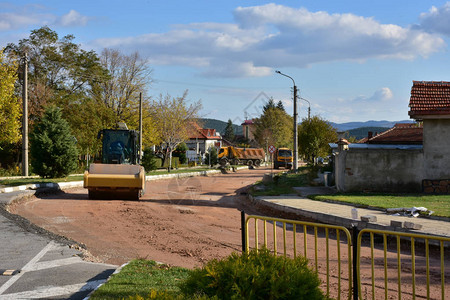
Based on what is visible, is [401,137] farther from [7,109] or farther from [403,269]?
[7,109]

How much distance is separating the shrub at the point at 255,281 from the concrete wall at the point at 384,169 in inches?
665

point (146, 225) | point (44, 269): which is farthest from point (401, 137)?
point (44, 269)

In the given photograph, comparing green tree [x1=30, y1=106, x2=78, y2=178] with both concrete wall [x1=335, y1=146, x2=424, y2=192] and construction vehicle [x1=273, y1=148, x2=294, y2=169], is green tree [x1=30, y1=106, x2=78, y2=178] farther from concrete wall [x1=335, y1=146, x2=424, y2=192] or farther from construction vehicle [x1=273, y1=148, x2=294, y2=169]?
construction vehicle [x1=273, y1=148, x2=294, y2=169]

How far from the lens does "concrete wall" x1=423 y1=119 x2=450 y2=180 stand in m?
→ 20.3

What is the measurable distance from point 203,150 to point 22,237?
94.5 m

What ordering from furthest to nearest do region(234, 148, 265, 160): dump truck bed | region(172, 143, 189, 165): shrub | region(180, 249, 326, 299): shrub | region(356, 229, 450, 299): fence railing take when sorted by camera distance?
region(172, 143, 189, 165): shrub → region(234, 148, 265, 160): dump truck bed → region(356, 229, 450, 299): fence railing → region(180, 249, 326, 299): shrub

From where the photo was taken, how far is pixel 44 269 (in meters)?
7.68

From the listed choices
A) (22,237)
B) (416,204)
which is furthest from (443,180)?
(22,237)

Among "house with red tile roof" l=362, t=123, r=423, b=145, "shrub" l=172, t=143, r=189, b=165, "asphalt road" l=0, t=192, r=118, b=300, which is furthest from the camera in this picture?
"shrub" l=172, t=143, r=189, b=165

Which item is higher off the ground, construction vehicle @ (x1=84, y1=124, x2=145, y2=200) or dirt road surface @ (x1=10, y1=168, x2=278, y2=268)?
construction vehicle @ (x1=84, y1=124, x2=145, y2=200)

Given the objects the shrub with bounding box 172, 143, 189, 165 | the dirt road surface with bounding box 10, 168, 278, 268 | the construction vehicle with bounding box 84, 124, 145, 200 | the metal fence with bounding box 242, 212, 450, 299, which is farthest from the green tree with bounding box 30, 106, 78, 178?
the shrub with bounding box 172, 143, 189, 165

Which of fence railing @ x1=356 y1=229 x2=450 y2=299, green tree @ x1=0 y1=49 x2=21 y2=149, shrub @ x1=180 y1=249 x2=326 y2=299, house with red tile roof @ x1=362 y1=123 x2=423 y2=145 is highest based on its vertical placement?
green tree @ x1=0 y1=49 x2=21 y2=149

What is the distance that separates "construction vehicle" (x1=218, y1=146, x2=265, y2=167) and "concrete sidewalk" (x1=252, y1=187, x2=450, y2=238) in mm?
41380

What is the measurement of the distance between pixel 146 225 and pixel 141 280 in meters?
6.54
